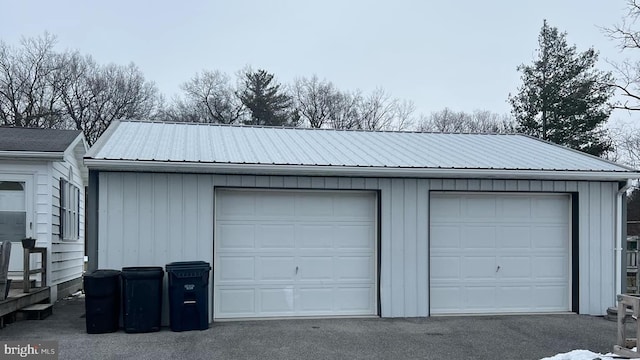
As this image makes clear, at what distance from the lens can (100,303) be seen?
8.48 m

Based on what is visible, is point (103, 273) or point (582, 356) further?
point (103, 273)

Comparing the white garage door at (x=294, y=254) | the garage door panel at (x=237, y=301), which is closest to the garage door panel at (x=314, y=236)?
the white garage door at (x=294, y=254)

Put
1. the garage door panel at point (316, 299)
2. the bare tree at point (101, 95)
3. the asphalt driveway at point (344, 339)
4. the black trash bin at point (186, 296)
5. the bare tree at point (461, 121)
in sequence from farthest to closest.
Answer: the bare tree at point (461, 121) < the bare tree at point (101, 95) < the garage door panel at point (316, 299) < the black trash bin at point (186, 296) < the asphalt driveway at point (344, 339)

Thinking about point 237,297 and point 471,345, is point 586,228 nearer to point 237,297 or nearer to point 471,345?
point 471,345

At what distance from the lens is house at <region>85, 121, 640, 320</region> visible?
30.5 feet

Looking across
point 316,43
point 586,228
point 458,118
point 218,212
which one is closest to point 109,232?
point 218,212

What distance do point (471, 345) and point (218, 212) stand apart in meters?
4.28

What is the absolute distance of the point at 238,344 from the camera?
26.1 feet

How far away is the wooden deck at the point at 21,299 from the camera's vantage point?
875cm

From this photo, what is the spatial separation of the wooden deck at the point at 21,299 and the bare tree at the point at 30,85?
22339mm

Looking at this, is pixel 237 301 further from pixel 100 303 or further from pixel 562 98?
pixel 562 98

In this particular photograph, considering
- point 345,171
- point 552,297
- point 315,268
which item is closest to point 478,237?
point 552,297

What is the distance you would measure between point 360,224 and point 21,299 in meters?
5.39

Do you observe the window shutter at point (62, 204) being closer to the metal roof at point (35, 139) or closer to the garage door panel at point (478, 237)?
the metal roof at point (35, 139)
